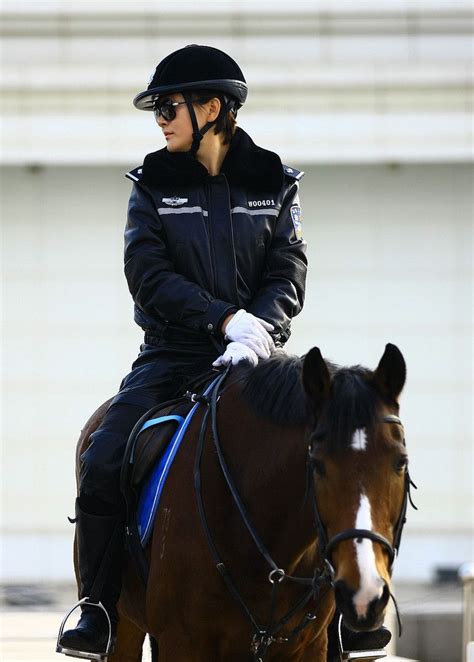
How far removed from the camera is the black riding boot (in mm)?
5430

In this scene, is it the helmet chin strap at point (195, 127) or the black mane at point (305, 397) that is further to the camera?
the helmet chin strap at point (195, 127)

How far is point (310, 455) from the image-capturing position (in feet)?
Answer: 14.2

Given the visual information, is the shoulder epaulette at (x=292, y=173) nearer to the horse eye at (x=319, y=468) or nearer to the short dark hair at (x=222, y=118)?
the short dark hair at (x=222, y=118)

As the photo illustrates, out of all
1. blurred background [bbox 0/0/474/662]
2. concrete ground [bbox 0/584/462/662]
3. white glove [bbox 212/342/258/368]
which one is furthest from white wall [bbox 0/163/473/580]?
white glove [bbox 212/342/258/368]

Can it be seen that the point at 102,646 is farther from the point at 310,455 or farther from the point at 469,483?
the point at 469,483

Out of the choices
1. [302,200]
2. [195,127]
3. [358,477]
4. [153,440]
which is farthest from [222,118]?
[302,200]

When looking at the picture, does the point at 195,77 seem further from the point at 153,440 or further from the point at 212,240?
the point at 153,440

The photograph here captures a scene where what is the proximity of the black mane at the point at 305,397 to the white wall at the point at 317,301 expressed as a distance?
1360 centimetres

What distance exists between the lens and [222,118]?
5.68 m

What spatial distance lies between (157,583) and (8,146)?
14.3 m

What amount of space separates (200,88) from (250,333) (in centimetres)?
100

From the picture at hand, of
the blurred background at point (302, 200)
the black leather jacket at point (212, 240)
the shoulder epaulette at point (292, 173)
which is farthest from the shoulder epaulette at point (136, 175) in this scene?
the blurred background at point (302, 200)

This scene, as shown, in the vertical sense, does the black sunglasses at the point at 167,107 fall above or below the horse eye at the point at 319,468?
above

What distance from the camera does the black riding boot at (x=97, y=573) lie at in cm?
543
